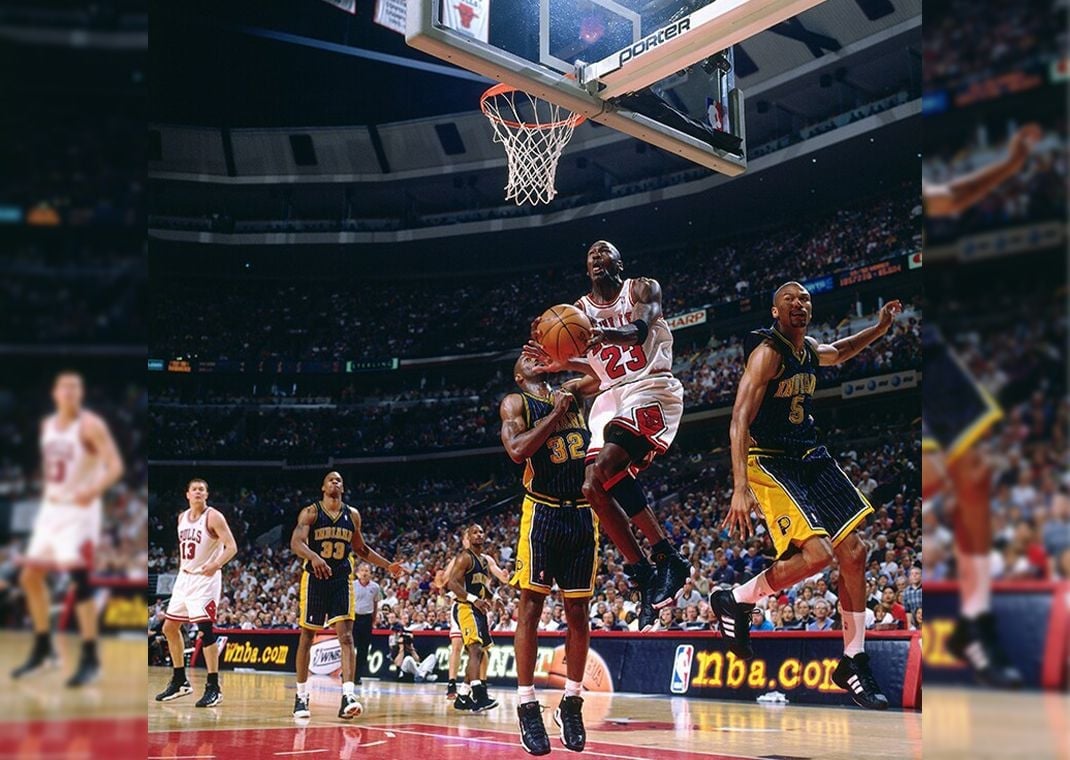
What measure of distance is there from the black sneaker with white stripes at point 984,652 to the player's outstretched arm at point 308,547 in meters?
8.37

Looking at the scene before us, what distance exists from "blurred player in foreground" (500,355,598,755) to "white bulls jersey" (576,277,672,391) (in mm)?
178

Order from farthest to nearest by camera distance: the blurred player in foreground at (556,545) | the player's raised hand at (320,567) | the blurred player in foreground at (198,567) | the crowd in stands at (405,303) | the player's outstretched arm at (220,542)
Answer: the crowd in stands at (405,303) < the blurred player in foreground at (198,567) < the player's outstretched arm at (220,542) < the player's raised hand at (320,567) < the blurred player in foreground at (556,545)

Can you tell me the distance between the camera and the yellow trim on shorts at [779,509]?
5.69 metres

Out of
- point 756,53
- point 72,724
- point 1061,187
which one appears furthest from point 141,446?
point 756,53

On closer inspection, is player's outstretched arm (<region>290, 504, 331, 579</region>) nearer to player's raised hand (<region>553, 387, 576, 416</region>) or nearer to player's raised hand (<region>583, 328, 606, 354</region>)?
player's raised hand (<region>553, 387, 576, 416</region>)

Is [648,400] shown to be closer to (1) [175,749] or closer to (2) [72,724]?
(1) [175,749]

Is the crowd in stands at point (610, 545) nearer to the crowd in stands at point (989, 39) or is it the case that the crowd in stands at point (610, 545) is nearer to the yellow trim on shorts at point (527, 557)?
the yellow trim on shorts at point (527, 557)

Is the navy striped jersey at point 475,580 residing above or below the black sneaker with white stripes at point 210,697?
above

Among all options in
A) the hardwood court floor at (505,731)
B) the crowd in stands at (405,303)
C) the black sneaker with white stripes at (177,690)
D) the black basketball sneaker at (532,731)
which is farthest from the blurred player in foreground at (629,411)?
the crowd in stands at (405,303)

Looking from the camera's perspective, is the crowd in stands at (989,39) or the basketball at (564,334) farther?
the basketball at (564,334)

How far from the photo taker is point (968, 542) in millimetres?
1448

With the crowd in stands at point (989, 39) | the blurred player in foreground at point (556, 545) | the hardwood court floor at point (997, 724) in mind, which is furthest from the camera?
the blurred player in foreground at point (556, 545)

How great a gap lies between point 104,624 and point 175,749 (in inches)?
229

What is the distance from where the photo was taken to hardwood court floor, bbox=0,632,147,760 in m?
1.66
